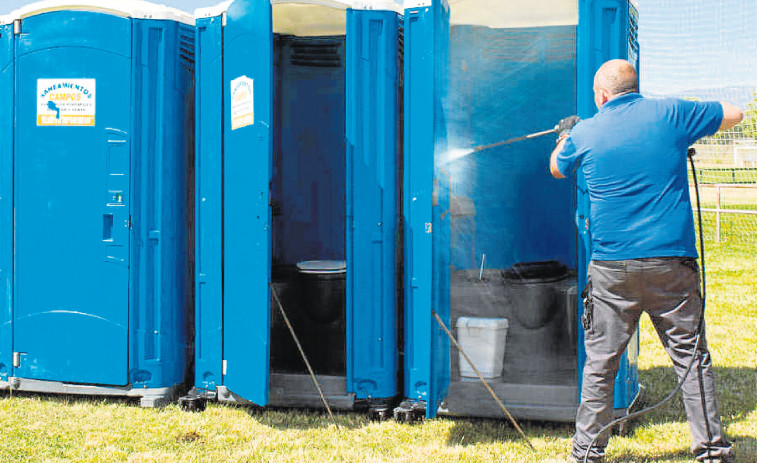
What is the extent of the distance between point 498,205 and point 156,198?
227 centimetres

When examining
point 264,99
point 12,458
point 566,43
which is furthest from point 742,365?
point 12,458

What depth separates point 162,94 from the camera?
14.2 ft

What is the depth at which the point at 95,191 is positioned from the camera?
4.32m

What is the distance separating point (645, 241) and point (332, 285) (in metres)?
2.09

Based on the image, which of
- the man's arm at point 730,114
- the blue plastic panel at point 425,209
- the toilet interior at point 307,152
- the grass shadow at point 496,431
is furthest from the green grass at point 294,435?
the man's arm at point 730,114

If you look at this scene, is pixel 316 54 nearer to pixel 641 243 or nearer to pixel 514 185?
pixel 514 185

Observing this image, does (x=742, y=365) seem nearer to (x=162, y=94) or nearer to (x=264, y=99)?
(x=264, y=99)

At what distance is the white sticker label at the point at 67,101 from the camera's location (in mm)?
4305

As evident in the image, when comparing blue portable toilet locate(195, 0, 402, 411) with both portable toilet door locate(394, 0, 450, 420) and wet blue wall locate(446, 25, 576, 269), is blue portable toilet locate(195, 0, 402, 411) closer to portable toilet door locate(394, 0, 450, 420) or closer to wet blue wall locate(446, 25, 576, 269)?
portable toilet door locate(394, 0, 450, 420)

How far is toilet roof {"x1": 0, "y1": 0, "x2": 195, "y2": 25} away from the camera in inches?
167

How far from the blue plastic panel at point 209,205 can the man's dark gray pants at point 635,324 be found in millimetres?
2165

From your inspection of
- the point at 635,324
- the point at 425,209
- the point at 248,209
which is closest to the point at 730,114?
the point at 635,324

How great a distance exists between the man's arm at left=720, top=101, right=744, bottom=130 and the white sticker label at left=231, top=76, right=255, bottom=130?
228 centimetres

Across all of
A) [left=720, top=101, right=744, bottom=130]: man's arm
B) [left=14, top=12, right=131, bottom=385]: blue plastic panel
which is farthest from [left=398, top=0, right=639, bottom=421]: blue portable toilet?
[left=14, top=12, right=131, bottom=385]: blue plastic panel
